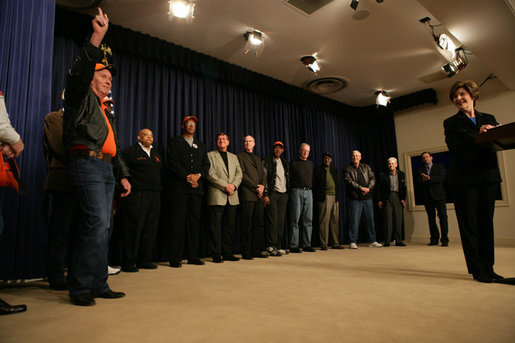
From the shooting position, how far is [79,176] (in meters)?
1.63

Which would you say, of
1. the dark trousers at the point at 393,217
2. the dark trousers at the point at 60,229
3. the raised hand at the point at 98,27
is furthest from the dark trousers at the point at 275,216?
the raised hand at the point at 98,27

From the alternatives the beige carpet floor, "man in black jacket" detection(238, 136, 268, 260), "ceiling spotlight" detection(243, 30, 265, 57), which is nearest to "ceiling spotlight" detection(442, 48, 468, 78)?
"ceiling spotlight" detection(243, 30, 265, 57)

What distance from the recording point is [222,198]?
3.60m

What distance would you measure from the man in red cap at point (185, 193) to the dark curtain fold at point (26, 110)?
1205mm

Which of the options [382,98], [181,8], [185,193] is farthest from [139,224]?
[382,98]

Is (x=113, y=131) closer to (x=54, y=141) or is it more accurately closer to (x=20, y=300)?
(x=54, y=141)

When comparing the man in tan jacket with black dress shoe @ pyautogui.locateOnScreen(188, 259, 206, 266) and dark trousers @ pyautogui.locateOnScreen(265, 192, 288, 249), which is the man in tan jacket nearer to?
black dress shoe @ pyautogui.locateOnScreen(188, 259, 206, 266)

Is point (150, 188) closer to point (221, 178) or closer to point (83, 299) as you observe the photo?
point (221, 178)

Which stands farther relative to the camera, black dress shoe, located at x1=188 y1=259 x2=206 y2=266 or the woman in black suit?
black dress shoe, located at x1=188 y1=259 x2=206 y2=266

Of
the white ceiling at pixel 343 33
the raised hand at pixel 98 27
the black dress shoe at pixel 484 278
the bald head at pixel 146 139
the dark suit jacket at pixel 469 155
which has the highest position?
the white ceiling at pixel 343 33

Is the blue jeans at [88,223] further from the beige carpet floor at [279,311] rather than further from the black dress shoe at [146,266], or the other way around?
the black dress shoe at [146,266]

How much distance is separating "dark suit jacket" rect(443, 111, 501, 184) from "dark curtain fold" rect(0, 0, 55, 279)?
297cm

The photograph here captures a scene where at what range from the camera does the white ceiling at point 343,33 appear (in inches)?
136

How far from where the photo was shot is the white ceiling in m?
3.47
